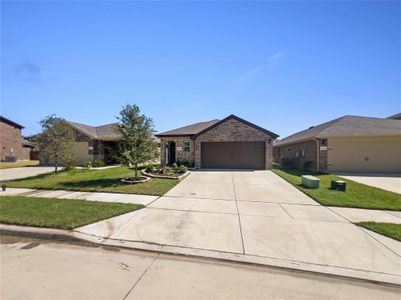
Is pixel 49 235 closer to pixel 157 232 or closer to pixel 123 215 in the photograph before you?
pixel 123 215

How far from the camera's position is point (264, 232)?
16.2 ft

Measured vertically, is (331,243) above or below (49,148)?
below

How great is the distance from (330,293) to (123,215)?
513cm

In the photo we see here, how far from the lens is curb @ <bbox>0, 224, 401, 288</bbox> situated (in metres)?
3.37

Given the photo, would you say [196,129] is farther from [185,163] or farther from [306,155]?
[306,155]

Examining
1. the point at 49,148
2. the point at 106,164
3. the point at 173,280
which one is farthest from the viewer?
the point at 106,164

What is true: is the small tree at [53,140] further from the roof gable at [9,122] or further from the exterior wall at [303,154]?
the roof gable at [9,122]

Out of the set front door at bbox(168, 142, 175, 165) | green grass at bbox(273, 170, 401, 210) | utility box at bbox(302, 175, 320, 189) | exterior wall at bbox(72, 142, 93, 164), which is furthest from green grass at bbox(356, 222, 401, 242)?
exterior wall at bbox(72, 142, 93, 164)

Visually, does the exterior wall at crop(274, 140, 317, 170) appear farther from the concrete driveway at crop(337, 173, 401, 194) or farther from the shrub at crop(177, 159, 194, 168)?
the shrub at crop(177, 159, 194, 168)

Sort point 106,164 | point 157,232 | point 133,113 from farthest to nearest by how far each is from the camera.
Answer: point 106,164, point 133,113, point 157,232

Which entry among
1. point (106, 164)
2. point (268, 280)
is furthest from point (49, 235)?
point (106, 164)

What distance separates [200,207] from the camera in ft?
22.5

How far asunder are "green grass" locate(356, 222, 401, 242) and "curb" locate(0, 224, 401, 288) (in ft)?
6.59

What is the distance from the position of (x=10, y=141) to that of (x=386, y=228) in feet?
132
